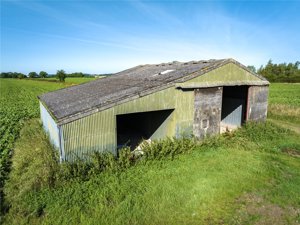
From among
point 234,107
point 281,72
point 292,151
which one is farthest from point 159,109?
point 281,72

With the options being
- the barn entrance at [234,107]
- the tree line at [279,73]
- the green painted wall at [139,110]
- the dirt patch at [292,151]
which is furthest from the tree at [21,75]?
the dirt patch at [292,151]

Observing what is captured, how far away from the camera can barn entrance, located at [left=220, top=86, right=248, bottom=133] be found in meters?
12.7

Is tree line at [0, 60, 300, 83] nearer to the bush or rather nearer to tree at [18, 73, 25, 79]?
tree at [18, 73, 25, 79]

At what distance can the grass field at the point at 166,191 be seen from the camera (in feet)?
17.2

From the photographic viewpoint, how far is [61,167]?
6570 mm

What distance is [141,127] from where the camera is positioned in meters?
12.2

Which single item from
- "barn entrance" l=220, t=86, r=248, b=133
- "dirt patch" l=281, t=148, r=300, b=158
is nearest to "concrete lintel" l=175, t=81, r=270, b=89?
"barn entrance" l=220, t=86, r=248, b=133

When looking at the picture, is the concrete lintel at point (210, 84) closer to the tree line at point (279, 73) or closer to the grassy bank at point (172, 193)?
the grassy bank at point (172, 193)

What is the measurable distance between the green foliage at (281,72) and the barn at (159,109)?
5499 centimetres

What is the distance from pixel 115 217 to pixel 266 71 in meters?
77.0

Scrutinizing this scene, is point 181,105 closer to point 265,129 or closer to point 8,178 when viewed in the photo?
point 265,129

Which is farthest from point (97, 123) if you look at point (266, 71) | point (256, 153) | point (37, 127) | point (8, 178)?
point (266, 71)

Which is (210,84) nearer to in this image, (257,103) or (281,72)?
(257,103)

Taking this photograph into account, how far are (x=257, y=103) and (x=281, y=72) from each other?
216 ft
